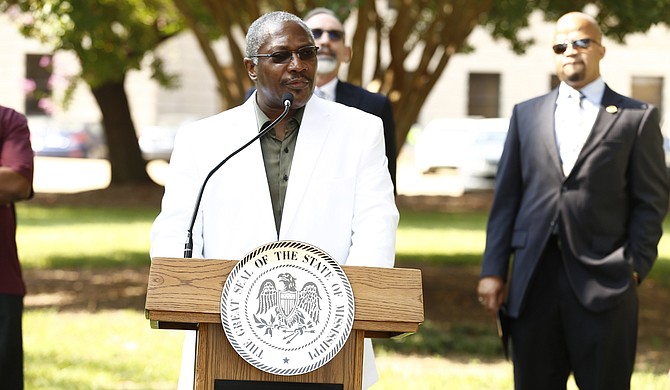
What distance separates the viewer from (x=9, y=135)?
6.29m

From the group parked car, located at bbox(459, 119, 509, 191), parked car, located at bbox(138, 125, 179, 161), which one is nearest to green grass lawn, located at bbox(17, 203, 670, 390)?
parked car, located at bbox(459, 119, 509, 191)

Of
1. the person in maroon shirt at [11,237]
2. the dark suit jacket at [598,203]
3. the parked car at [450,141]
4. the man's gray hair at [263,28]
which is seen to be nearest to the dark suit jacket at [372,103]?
the dark suit jacket at [598,203]

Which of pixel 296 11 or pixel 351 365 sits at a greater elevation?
pixel 296 11

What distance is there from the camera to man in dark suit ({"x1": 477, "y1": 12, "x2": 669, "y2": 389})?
20.5ft

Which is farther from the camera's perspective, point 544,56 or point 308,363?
point 544,56

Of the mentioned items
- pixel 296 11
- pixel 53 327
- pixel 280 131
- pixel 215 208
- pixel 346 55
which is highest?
pixel 296 11

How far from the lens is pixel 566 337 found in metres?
6.34

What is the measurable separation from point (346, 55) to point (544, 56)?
45806 mm

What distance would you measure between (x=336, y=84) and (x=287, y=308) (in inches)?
132

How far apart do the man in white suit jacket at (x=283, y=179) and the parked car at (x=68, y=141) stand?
43696 mm

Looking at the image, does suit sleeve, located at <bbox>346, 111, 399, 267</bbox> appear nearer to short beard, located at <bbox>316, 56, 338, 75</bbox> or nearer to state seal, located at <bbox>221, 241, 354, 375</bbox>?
state seal, located at <bbox>221, 241, 354, 375</bbox>

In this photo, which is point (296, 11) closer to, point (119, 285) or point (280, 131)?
point (119, 285)

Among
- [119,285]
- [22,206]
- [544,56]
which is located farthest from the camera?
[544,56]

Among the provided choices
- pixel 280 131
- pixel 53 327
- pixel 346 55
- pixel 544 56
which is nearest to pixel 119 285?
pixel 53 327
